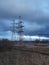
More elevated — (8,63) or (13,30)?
(13,30)

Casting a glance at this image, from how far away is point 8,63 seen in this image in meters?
14.6

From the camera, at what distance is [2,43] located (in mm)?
24141

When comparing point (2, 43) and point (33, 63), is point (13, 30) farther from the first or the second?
point (33, 63)

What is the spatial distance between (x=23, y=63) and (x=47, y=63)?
2.03 meters

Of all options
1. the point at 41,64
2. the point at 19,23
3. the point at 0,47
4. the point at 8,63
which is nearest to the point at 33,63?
the point at 41,64

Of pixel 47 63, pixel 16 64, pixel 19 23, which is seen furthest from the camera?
pixel 19 23

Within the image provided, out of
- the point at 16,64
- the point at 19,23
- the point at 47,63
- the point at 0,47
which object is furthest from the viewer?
the point at 19,23

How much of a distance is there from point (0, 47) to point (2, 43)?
45.2 inches

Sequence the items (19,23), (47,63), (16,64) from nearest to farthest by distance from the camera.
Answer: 1. (16,64)
2. (47,63)
3. (19,23)

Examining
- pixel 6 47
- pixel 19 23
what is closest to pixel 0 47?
pixel 6 47

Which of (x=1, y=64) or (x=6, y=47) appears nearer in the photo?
(x=1, y=64)

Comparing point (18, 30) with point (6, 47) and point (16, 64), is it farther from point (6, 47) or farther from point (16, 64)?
point (16, 64)

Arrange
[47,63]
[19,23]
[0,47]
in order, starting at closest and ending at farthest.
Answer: [47,63] → [0,47] → [19,23]

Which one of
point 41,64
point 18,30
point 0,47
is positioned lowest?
point 41,64
